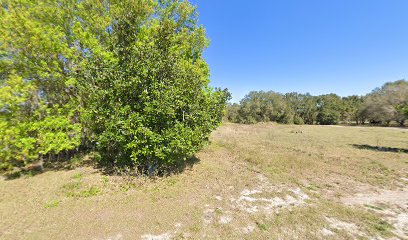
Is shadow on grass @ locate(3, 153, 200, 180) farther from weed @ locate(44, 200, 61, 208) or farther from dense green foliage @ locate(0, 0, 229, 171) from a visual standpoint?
weed @ locate(44, 200, 61, 208)

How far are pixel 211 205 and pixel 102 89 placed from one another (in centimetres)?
687

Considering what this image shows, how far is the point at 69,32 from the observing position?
1068cm

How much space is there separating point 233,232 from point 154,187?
3.91 meters

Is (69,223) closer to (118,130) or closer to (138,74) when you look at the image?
(118,130)

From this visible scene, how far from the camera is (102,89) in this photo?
8.01m

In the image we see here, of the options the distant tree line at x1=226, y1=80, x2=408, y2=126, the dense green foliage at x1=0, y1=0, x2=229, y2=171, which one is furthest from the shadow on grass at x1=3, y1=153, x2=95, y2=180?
the distant tree line at x1=226, y1=80, x2=408, y2=126

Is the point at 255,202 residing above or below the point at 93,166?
below

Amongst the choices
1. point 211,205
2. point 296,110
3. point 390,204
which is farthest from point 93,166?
point 296,110

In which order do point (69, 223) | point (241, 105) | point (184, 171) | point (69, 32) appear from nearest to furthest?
point (69, 223), point (184, 171), point (69, 32), point (241, 105)

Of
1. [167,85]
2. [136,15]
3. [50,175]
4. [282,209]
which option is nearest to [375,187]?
[282,209]

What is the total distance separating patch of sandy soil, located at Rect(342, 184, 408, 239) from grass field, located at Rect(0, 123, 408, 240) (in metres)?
0.03

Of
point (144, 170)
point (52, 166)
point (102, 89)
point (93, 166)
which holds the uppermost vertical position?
point (102, 89)

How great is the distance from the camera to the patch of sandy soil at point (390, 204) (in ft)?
17.0

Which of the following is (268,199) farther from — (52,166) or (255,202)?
(52,166)
